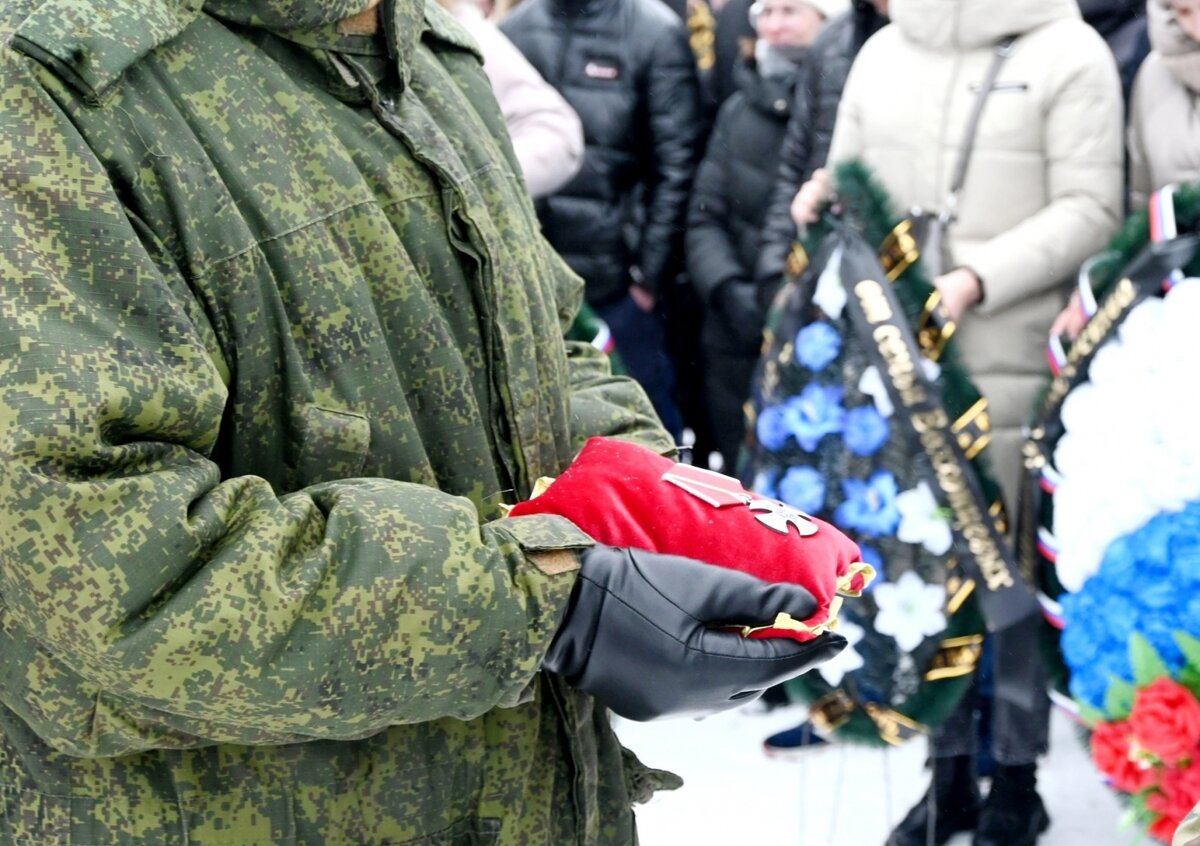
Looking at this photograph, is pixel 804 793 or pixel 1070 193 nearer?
pixel 1070 193

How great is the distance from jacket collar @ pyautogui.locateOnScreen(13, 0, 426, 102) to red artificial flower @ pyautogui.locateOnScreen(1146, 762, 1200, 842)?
1.69 m

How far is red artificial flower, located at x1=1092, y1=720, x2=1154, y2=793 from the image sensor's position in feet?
7.66

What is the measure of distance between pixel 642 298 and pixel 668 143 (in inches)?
16.7

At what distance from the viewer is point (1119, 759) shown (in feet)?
7.79

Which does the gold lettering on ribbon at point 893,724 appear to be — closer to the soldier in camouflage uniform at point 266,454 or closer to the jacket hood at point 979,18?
the jacket hood at point 979,18

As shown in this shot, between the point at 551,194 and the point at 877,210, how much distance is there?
146 cm

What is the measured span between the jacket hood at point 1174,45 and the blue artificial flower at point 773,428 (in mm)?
922

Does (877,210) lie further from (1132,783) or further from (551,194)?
(551,194)

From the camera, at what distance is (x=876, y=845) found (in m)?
3.07

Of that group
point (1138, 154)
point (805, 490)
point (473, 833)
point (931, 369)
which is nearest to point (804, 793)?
point (805, 490)

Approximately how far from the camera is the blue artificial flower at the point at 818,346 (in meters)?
2.74

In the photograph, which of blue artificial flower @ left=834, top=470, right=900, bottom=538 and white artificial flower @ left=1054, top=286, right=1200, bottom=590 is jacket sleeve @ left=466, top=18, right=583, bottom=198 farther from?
white artificial flower @ left=1054, top=286, right=1200, bottom=590

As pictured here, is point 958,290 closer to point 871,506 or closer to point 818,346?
point 818,346

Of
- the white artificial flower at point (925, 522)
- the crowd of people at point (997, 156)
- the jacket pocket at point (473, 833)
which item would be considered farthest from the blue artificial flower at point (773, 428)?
the jacket pocket at point (473, 833)
